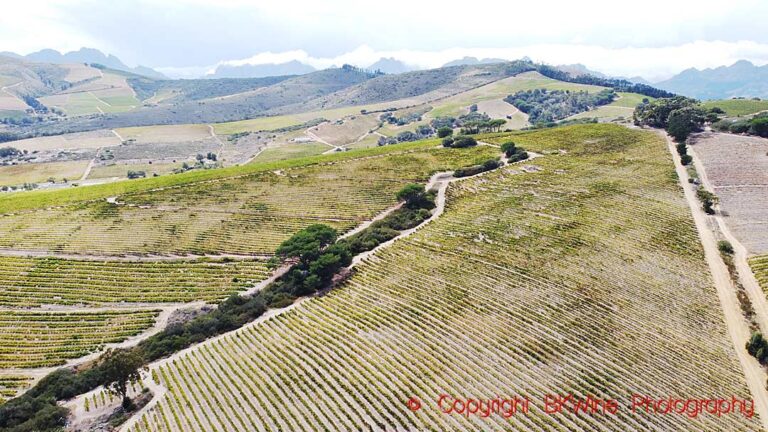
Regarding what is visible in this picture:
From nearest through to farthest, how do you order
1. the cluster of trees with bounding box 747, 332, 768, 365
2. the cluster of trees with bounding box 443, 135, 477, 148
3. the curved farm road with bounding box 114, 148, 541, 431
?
the curved farm road with bounding box 114, 148, 541, 431 < the cluster of trees with bounding box 747, 332, 768, 365 < the cluster of trees with bounding box 443, 135, 477, 148

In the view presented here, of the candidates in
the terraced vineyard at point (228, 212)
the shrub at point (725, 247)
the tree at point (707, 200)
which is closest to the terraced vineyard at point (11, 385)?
the terraced vineyard at point (228, 212)

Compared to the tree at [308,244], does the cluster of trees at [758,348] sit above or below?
below

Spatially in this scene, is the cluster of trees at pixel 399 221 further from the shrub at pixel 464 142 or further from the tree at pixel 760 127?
the tree at pixel 760 127

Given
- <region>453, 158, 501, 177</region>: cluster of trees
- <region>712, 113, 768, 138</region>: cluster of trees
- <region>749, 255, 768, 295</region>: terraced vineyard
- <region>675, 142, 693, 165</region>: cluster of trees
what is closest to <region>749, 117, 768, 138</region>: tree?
<region>712, 113, 768, 138</region>: cluster of trees

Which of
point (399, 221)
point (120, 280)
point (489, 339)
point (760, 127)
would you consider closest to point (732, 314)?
point (489, 339)

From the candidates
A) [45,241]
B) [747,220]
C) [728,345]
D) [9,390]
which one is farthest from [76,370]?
[747,220]

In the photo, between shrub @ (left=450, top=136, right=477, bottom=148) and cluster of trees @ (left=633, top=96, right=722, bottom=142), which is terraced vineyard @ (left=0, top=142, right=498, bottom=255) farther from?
cluster of trees @ (left=633, top=96, right=722, bottom=142)
